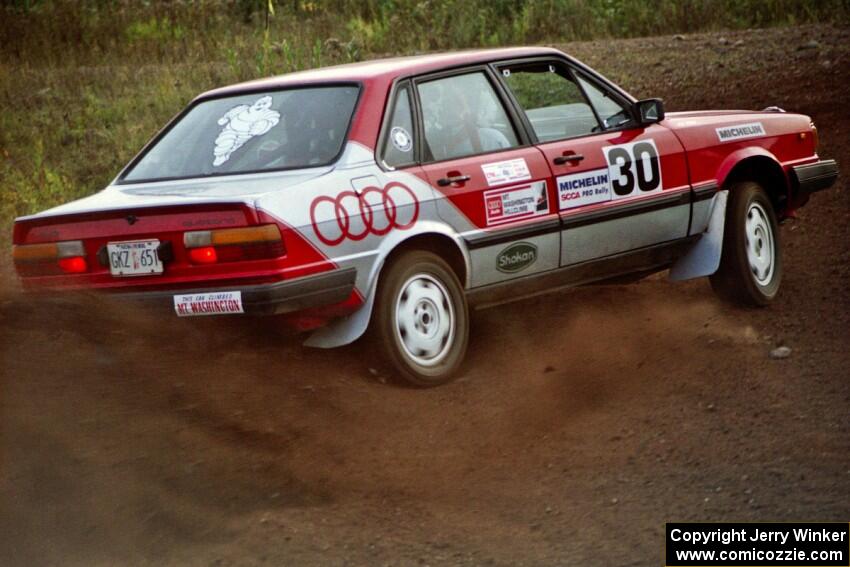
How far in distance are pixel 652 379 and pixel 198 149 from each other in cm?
237

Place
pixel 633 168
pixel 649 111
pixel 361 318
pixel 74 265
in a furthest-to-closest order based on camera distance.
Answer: pixel 649 111 < pixel 633 168 < pixel 361 318 < pixel 74 265

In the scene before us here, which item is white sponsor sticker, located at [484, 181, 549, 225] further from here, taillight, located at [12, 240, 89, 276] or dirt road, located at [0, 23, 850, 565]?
taillight, located at [12, 240, 89, 276]

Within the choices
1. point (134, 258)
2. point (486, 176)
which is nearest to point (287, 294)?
point (134, 258)

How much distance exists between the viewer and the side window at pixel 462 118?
6.71m

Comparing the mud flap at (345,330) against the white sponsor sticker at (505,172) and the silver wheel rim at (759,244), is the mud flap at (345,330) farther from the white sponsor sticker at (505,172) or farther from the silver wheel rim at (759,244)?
the silver wheel rim at (759,244)

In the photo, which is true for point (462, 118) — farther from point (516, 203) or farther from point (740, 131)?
point (740, 131)

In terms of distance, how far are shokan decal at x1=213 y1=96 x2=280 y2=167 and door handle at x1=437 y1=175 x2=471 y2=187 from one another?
80 cm

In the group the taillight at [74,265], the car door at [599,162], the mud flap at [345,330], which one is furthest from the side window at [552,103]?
the taillight at [74,265]

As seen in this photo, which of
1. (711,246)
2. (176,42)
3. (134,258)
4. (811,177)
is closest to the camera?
(134,258)

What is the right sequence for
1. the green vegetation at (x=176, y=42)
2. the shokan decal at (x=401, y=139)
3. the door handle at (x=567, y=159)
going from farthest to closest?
1. the green vegetation at (x=176, y=42)
2. the door handle at (x=567, y=159)
3. the shokan decal at (x=401, y=139)

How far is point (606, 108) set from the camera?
25.0ft

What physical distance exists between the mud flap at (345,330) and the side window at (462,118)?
84 centimetres

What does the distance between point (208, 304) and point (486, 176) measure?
1.58m

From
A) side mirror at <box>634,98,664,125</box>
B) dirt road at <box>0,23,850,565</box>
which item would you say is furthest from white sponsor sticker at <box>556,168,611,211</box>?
dirt road at <box>0,23,850,565</box>
